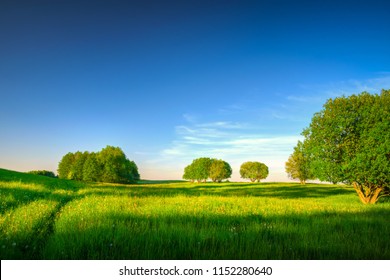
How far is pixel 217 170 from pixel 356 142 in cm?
10151

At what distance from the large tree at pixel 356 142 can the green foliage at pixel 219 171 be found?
98.0 metres

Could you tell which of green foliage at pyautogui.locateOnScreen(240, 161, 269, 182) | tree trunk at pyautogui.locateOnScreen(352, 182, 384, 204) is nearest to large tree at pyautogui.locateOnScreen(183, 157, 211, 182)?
green foliage at pyautogui.locateOnScreen(240, 161, 269, 182)

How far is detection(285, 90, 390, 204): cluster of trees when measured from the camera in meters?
17.5

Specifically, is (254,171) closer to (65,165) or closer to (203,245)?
(65,165)

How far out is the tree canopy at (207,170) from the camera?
389 feet

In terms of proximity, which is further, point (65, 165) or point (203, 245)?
point (65, 165)

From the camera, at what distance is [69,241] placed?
179 inches

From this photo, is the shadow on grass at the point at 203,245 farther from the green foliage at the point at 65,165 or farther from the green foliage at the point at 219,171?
the green foliage at the point at 65,165

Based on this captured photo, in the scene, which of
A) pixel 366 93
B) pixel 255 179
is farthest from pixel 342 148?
pixel 255 179

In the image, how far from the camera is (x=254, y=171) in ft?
419

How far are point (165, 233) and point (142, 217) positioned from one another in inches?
92.2

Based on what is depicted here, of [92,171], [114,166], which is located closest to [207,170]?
[114,166]

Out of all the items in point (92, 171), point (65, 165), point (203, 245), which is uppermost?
point (65, 165)
